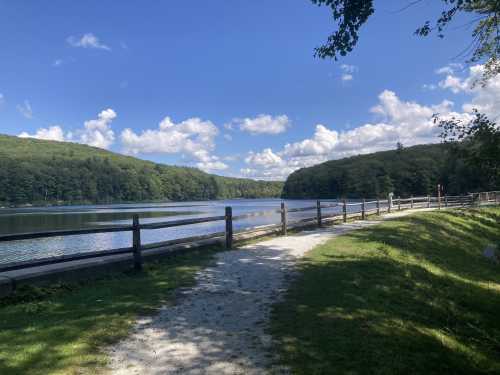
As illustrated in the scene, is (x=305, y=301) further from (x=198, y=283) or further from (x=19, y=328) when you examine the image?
(x=19, y=328)

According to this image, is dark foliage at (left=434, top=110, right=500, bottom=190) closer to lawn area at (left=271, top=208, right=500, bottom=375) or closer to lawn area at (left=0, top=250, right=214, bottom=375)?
lawn area at (left=271, top=208, right=500, bottom=375)

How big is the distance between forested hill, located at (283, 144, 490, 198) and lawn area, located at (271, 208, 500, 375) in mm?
63019

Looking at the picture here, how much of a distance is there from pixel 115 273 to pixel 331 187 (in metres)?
149

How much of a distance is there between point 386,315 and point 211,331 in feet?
8.85

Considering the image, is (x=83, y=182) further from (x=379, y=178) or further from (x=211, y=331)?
(x=211, y=331)

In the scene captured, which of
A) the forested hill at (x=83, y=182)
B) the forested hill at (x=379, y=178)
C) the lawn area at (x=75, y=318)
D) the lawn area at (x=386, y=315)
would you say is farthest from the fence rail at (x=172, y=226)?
the forested hill at (x=83, y=182)

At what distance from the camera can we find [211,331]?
5.17 m

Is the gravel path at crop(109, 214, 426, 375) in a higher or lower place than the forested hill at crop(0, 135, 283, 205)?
lower

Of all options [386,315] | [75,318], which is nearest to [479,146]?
[386,315]

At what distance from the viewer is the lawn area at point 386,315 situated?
4430 millimetres

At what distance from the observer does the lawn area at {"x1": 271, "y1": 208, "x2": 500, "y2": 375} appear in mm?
4430

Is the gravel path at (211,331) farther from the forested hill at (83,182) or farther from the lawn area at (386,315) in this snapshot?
the forested hill at (83,182)

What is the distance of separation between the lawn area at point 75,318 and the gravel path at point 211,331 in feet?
1.01

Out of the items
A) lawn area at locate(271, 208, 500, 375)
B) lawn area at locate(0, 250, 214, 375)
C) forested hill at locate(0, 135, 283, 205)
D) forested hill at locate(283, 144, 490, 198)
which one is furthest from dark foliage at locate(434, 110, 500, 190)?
forested hill at locate(0, 135, 283, 205)
